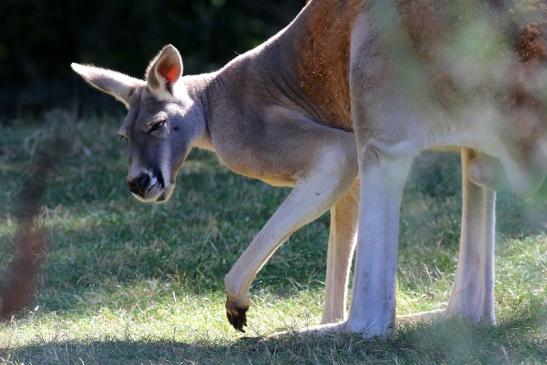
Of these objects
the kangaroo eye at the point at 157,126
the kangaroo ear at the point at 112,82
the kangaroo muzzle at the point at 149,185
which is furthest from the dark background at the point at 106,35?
the kangaroo muzzle at the point at 149,185

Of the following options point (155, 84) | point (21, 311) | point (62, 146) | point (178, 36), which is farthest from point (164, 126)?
point (178, 36)

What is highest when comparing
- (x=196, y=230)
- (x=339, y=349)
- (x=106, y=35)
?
(x=339, y=349)

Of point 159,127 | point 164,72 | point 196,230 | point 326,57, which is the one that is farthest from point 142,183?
point 196,230

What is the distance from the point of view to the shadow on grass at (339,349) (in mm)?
4180

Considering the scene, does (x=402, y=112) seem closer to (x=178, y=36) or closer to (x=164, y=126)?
(x=164, y=126)

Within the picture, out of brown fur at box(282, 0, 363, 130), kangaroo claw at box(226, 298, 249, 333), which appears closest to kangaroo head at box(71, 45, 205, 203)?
brown fur at box(282, 0, 363, 130)

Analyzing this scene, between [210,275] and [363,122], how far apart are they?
175 centimetres

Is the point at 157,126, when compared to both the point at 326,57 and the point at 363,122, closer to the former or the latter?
the point at 326,57

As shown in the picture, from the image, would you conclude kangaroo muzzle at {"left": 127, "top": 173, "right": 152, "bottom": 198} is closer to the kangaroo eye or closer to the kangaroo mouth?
the kangaroo mouth

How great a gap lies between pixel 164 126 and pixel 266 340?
123cm

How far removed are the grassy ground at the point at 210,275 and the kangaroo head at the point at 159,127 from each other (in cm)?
59

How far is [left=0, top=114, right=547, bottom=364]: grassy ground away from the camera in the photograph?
4398 millimetres

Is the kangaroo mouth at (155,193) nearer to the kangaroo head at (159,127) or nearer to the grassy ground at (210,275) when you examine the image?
the kangaroo head at (159,127)

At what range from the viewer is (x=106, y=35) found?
12.3 meters
